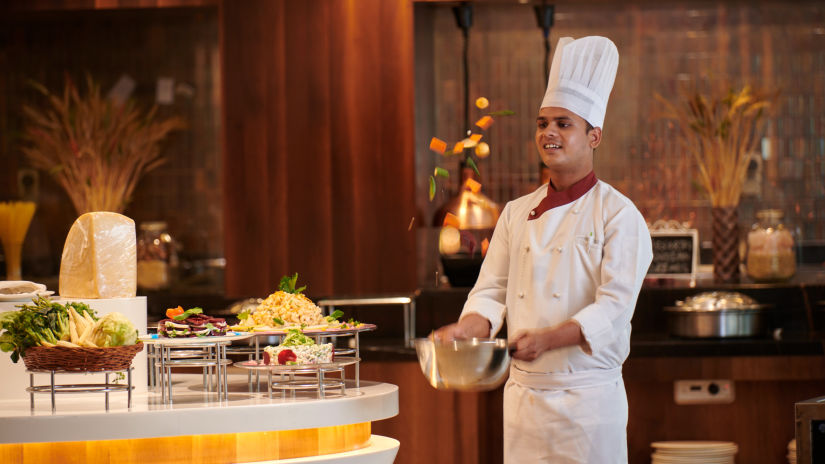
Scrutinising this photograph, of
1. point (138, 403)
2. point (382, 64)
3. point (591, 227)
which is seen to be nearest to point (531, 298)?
point (591, 227)

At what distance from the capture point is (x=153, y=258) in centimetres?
515

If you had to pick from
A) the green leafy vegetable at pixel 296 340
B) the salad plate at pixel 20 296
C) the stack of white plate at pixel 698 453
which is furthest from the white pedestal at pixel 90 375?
the stack of white plate at pixel 698 453

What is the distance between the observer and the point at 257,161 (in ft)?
15.9

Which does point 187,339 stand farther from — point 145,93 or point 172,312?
point 145,93

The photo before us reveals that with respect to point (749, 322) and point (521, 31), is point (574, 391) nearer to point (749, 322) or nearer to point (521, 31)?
point (749, 322)

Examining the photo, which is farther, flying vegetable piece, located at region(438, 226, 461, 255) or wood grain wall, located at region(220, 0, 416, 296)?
wood grain wall, located at region(220, 0, 416, 296)

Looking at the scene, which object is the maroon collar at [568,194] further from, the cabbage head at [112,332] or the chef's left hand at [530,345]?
the cabbage head at [112,332]

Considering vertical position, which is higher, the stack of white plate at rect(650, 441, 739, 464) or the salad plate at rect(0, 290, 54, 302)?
the salad plate at rect(0, 290, 54, 302)

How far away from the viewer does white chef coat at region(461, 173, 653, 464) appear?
2.66 m

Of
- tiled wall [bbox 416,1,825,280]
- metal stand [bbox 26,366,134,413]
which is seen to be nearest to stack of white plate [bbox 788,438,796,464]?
tiled wall [bbox 416,1,825,280]

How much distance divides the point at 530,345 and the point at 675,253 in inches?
92.9

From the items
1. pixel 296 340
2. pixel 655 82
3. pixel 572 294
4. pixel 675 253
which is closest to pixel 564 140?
pixel 572 294

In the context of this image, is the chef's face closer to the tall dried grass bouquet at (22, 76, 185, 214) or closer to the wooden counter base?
the wooden counter base

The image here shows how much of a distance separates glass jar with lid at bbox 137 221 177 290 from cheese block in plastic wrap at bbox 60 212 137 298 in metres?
1.91
